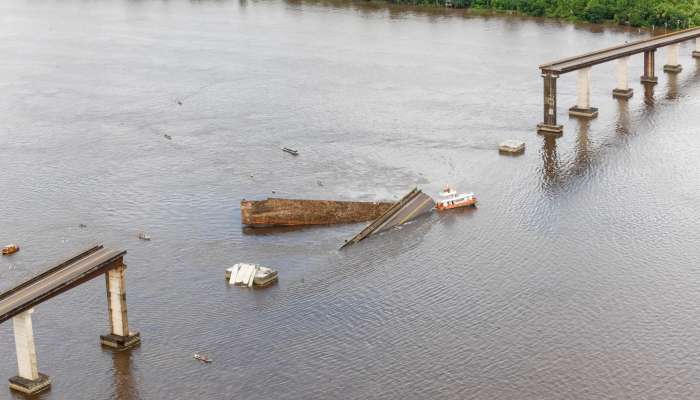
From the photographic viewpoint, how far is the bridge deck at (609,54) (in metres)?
68.6

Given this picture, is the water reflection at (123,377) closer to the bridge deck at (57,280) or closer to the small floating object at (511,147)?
the bridge deck at (57,280)

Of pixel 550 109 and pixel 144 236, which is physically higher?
pixel 550 109

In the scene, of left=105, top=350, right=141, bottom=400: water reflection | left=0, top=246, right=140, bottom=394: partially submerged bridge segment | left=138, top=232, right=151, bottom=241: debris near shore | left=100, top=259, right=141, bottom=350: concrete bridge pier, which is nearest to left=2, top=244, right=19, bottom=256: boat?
left=138, top=232, right=151, bottom=241: debris near shore

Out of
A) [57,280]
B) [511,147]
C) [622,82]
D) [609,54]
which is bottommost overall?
[511,147]

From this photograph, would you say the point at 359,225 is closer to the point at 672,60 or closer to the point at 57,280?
the point at 57,280

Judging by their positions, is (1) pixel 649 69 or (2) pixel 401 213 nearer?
(2) pixel 401 213

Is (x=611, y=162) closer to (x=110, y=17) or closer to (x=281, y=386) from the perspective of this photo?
(x=281, y=386)

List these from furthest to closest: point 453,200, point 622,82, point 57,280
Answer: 1. point 622,82
2. point 453,200
3. point 57,280

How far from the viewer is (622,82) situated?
77438mm

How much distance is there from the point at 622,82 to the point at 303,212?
35135 mm

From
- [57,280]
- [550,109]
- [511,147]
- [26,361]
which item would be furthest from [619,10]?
[26,361]

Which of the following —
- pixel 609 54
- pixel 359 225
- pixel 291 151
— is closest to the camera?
pixel 359 225

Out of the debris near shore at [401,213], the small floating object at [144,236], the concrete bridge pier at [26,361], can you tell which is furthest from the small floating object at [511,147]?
the concrete bridge pier at [26,361]

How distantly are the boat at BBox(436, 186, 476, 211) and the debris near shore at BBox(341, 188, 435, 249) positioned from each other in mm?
490
